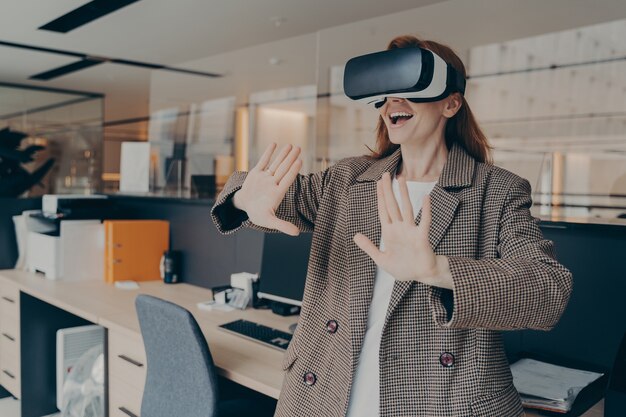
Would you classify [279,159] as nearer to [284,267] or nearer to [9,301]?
[284,267]

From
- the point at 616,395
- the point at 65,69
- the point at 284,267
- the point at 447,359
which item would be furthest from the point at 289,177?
the point at 65,69

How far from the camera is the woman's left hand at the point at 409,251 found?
37.5 inches

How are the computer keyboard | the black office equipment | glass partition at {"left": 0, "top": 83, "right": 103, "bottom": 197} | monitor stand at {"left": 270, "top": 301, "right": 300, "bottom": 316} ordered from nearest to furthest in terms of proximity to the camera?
the black office equipment
the computer keyboard
monitor stand at {"left": 270, "top": 301, "right": 300, "bottom": 316}
glass partition at {"left": 0, "top": 83, "right": 103, "bottom": 197}

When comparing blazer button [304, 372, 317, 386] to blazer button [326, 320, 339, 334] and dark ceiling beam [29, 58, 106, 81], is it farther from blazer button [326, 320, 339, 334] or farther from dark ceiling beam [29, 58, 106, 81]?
dark ceiling beam [29, 58, 106, 81]

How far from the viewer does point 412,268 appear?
37.6 inches

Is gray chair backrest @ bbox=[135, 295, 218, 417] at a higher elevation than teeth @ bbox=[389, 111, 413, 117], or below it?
below

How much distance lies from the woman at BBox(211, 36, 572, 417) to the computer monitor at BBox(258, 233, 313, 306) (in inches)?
42.0

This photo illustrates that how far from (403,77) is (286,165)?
0.99 feet

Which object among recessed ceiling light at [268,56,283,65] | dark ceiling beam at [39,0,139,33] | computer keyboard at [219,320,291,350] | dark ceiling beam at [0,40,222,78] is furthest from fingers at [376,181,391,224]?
dark ceiling beam at [0,40,222,78]

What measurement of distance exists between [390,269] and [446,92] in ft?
1.36

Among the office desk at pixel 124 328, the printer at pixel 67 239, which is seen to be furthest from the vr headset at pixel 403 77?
the printer at pixel 67 239

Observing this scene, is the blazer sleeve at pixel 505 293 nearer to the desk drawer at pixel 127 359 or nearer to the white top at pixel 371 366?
the white top at pixel 371 366

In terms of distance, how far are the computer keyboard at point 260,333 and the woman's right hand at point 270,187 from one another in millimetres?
890

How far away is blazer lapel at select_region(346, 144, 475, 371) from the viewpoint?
114 centimetres
